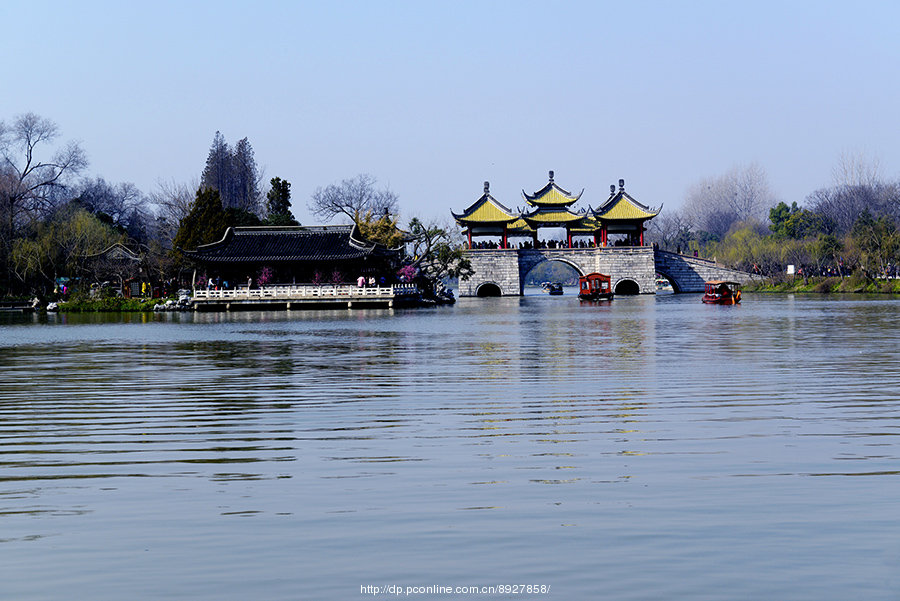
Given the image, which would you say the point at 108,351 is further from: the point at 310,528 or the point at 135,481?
the point at 310,528

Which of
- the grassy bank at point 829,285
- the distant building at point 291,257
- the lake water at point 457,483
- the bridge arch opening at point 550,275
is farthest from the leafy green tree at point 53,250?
the bridge arch opening at point 550,275

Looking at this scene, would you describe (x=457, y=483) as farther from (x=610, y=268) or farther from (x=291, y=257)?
(x=610, y=268)

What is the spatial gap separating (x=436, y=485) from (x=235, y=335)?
24327 millimetres

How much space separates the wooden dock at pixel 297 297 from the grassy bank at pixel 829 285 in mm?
31513

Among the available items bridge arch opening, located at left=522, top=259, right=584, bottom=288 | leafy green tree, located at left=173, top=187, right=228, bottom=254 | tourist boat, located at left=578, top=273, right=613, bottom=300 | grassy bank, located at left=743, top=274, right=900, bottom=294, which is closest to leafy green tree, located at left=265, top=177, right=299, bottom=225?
leafy green tree, located at left=173, top=187, right=228, bottom=254

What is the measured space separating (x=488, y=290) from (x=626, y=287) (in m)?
11.3

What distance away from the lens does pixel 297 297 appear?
53781mm

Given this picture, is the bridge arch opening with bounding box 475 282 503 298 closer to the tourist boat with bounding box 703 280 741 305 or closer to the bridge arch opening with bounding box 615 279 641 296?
the bridge arch opening with bounding box 615 279 641 296

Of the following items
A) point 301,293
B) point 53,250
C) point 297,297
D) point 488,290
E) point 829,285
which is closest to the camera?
point 297,297

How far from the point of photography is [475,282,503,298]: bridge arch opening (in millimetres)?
83000

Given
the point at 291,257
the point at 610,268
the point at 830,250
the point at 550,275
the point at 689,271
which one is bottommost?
the point at 689,271

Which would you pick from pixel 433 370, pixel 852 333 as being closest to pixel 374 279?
pixel 852 333

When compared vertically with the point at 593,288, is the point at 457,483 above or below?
below

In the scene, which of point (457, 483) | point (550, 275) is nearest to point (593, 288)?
point (457, 483)
